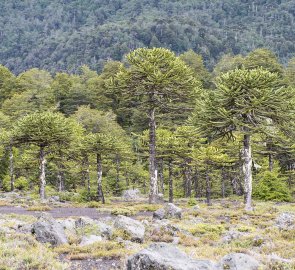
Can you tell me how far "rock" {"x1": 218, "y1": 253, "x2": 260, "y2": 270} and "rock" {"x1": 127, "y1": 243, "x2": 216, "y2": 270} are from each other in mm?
417

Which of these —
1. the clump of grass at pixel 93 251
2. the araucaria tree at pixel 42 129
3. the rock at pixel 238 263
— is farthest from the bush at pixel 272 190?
the rock at pixel 238 263

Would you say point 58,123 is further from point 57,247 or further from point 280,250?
point 280,250

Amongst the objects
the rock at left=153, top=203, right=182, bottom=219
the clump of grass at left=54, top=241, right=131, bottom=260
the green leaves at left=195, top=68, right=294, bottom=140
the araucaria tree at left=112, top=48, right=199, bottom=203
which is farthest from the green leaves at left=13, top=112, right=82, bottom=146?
the clump of grass at left=54, top=241, right=131, bottom=260

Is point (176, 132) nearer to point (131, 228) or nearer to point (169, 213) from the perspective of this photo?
point (169, 213)

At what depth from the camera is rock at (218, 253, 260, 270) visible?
8.05m

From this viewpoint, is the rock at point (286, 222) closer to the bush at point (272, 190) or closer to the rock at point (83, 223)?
the rock at point (83, 223)

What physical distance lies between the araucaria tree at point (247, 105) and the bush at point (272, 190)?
42.9 feet

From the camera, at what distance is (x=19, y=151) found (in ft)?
188

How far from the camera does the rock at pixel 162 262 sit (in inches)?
280

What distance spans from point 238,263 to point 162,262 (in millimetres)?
2083

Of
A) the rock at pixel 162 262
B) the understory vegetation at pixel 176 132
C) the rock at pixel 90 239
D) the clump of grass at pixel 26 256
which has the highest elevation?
the understory vegetation at pixel 176 132

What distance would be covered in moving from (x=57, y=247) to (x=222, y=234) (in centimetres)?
789

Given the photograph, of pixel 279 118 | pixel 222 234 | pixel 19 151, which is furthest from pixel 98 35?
pixel 222 234

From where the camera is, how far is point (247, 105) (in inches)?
1004
